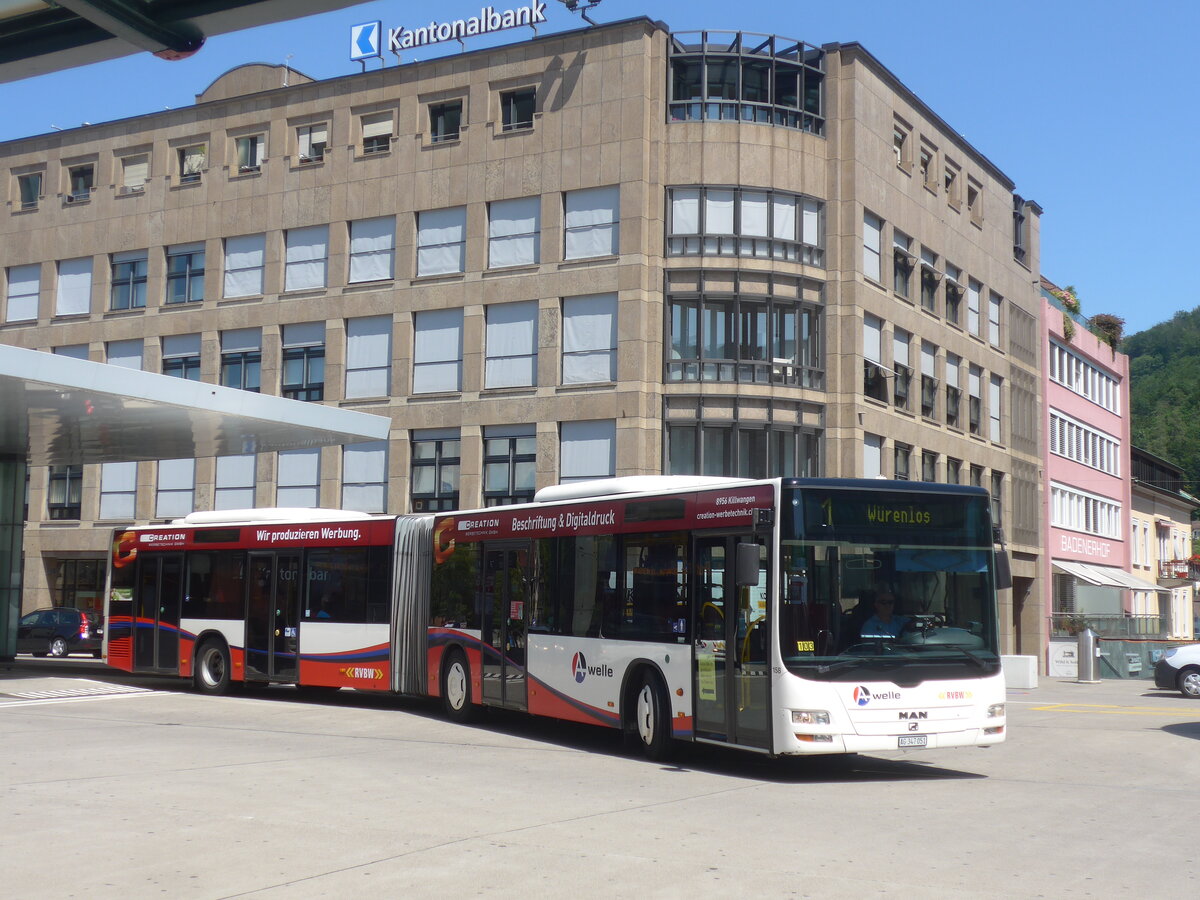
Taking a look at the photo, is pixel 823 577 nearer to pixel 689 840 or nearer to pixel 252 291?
pixel 689 840

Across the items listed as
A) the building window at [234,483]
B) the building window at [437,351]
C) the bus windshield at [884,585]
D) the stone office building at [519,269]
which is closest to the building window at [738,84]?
the stone office building at [519,269]

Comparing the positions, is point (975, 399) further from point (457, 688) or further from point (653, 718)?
point (653, 718)

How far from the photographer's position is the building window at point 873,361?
127 ft

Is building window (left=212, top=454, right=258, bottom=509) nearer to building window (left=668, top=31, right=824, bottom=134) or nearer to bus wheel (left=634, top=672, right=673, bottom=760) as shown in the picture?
building window (left=668, top=31, right=824, bottom=134)

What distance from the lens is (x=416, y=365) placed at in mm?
39438

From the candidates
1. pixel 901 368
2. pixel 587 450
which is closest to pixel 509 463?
pixel 587 450

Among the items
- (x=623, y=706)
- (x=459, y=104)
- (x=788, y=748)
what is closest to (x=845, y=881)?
(x=788, y=748)

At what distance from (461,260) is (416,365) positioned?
126 inches

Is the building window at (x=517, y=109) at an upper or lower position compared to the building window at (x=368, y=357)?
upper

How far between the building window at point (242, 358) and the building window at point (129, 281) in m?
3.75

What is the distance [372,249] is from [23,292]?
45.9ft

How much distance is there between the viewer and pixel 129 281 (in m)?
44.6

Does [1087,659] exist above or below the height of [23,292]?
below

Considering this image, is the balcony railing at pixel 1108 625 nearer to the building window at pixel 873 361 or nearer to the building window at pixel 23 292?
the building window at pixel 873 361
